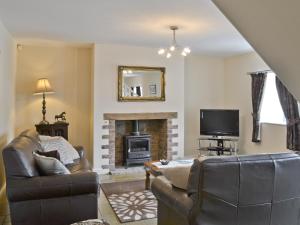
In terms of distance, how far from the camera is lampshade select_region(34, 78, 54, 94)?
5.11 m

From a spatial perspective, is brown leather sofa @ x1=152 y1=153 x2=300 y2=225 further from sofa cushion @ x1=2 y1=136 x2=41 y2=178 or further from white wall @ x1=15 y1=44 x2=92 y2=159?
white wall @ x1=15 y1=44 x2=92 y2=159

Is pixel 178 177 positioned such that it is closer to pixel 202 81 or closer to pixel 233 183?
pixel 233 183

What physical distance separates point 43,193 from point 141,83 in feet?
11.3

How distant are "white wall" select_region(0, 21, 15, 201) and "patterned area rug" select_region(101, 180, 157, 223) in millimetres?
1577

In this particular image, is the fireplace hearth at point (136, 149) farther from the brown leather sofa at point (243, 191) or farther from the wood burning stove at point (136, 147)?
the brown leather sofa at point (243, 191)

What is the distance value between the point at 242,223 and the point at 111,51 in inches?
164

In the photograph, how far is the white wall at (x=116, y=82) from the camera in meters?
5.29

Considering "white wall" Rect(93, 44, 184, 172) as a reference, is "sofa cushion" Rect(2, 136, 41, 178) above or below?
below

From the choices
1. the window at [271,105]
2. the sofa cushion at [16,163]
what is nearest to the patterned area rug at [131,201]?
the sofa cushion at [16,163]

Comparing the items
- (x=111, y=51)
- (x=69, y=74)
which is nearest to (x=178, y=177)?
(x=111, y=51)

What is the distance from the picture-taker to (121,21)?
3.87 meters

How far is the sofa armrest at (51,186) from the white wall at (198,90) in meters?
4.08

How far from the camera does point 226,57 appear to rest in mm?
6684

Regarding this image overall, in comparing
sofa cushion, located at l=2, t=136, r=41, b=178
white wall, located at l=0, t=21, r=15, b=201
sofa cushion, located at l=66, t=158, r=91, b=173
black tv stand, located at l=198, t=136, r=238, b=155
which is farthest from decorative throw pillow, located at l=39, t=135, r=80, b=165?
black tv stand, located at l=198, t=136, r=238, b=155
